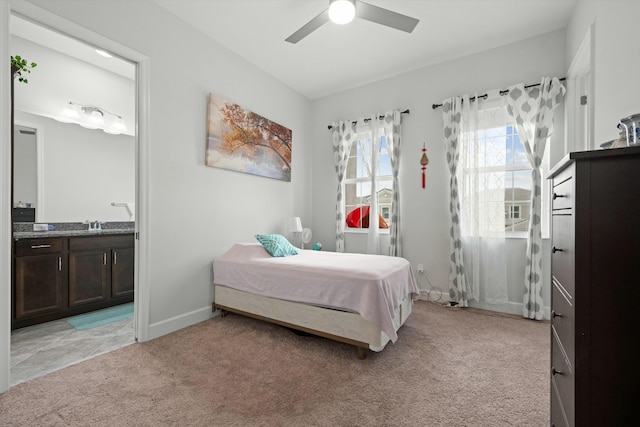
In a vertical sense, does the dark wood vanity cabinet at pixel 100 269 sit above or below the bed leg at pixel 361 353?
above

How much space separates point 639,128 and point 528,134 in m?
2.46

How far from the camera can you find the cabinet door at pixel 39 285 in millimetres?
2496

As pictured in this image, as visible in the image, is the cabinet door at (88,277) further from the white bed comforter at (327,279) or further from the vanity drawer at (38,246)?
the white bed comforter at (327,279)

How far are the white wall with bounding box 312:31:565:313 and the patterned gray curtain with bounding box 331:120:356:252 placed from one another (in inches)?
6.5

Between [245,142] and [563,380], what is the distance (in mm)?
3316

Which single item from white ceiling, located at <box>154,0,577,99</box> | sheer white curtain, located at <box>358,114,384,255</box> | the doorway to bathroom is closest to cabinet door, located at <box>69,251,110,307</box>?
the doorway to bathroom

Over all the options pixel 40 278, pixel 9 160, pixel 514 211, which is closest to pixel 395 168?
pixel 514 211

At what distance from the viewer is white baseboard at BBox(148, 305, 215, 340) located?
7.93 ft

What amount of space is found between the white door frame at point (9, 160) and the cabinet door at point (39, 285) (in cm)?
112

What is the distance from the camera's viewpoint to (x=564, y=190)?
0.96 metres

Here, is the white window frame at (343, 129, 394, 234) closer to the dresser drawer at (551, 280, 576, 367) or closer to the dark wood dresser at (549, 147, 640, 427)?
the dresser drawer at (551, 280, 576, 367)

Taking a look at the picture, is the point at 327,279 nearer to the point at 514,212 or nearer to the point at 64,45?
the point at 514,212

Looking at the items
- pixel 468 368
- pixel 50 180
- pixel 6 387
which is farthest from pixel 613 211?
pixel 50 180

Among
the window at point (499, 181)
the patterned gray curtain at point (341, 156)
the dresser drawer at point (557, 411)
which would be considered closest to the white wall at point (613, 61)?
the window at point (499, 181)
